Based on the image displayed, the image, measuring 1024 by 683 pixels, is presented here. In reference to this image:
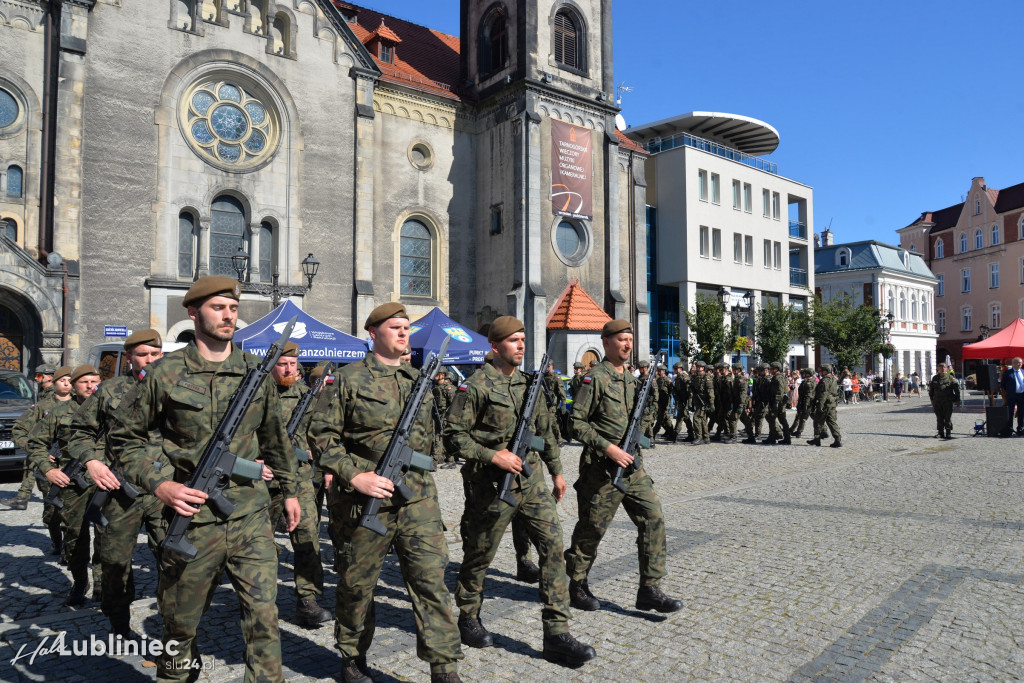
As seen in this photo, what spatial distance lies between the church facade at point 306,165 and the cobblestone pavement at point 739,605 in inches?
532

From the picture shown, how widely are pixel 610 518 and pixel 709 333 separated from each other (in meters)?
29.3

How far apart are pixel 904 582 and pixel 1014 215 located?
6760 cm

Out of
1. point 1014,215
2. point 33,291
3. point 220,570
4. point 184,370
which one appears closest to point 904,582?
point 220,570

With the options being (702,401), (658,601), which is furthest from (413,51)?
(658,601)

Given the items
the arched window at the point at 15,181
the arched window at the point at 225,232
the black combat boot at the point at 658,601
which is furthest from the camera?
the arched window at the point at 225,232

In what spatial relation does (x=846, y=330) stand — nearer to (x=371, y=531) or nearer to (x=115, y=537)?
(x=371, y=531)

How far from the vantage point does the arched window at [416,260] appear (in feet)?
89.9

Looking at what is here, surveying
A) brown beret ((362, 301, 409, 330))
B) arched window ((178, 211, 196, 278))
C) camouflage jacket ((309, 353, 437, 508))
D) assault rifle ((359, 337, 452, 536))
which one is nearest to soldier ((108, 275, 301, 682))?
camouflage jacket ((309, 353, 437, 508))

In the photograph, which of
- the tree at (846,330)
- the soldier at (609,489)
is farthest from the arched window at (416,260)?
the tree at (846,330)

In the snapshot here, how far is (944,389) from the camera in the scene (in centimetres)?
1761

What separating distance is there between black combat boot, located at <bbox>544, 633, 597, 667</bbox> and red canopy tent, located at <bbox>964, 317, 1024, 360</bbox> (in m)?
22.9

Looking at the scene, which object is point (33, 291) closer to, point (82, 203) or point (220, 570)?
point (82, 203)

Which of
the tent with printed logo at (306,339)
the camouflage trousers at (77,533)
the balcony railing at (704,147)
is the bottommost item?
the camouflage trousers at (77,533)

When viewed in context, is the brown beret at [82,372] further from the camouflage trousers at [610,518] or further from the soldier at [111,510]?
the camouflage trousers at [610,518]
